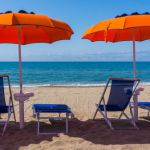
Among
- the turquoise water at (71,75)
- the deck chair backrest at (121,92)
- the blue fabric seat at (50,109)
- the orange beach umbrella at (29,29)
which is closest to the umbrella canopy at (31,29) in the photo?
the orange beach umbrella at (29,29)

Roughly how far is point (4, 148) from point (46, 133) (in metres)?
0.83

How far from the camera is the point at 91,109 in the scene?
8.16 m

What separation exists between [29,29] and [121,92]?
6.81ft

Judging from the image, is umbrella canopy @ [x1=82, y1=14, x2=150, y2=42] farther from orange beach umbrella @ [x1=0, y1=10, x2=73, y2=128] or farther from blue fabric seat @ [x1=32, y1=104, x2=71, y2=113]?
blue fabric seat @ [x1=32, y1=104, x2=71, y2=113]

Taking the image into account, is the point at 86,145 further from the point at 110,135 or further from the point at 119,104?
the point at 119,104

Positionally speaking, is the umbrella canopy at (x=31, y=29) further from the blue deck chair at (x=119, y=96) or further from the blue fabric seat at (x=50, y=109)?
the blue deck chair at (x=119, y=96)

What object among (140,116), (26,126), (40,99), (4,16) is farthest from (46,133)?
(40,99)

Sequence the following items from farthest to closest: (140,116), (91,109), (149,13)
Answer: (91,109)
(140,116)
(149,13)

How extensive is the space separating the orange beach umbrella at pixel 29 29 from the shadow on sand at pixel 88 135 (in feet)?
1.24

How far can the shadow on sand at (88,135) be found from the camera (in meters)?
5.15

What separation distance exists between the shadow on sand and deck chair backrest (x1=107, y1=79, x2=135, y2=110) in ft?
1.32

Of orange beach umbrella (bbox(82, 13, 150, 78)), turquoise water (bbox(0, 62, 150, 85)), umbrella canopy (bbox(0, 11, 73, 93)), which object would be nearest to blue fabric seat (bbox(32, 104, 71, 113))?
umbrella canopy (bbox(0, 11, 73, 93))

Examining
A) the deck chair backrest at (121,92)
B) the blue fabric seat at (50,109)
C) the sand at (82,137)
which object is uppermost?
the deck chair backrest at (121,92)

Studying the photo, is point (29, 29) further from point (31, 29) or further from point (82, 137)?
point (82, 137)
